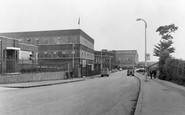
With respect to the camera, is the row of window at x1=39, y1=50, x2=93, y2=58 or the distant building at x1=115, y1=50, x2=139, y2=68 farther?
the distant building at x1=115, y1=50, x2=139, y2=68

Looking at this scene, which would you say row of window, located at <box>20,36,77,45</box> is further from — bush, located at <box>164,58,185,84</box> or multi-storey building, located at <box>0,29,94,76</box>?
bush, located at <box>164,58,185,84</box>

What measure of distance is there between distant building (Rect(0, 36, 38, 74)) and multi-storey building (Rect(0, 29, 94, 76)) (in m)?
16.7

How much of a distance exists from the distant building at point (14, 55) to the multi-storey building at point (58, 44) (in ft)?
54.7

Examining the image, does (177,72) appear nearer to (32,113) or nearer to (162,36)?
(32,113)

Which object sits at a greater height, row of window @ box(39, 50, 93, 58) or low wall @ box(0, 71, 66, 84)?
row of window @ box(39, 50, 93, 58)

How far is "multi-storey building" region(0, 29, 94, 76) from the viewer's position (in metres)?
68.7

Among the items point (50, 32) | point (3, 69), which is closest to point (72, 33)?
point (50, 32)

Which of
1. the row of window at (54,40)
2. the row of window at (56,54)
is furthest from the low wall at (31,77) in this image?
the row of window at (54,40)

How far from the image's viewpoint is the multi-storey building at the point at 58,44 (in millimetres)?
68688

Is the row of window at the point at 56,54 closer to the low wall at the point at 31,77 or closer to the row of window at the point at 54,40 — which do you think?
the row of window at the point at 54,40

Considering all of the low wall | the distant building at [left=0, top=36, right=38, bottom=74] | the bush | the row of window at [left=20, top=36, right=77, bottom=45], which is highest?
the row of window at [left=20, top=36, right=77, bottom=45]

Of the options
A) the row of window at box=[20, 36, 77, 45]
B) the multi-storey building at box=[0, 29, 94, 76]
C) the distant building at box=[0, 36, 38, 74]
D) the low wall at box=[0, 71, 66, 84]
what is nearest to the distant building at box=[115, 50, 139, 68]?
the multi-storey building at box=[0, 29, 94, 76]

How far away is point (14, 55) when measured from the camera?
139 ft

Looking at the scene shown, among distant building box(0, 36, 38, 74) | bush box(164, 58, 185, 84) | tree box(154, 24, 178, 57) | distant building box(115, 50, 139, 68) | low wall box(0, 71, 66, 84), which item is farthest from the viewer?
distant building box(115, 50, 139, 68)
